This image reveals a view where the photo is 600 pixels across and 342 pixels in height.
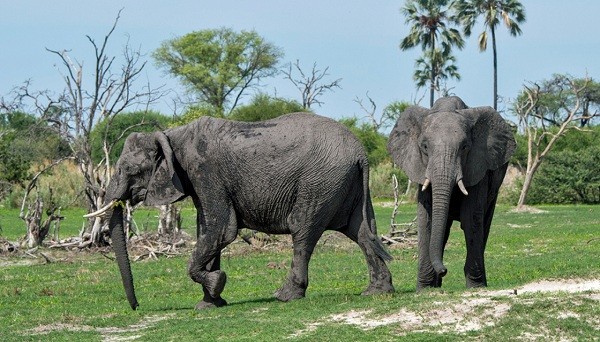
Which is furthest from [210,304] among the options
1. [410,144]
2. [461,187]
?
[461,187]

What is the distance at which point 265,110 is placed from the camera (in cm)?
5156

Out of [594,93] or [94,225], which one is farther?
[594,93]

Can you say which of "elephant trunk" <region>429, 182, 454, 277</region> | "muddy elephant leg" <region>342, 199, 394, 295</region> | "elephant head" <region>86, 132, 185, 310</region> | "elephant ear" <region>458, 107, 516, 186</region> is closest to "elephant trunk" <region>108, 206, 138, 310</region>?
"elephant head" <region>86, 132, 185, 310</region>

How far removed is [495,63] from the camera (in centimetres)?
6562

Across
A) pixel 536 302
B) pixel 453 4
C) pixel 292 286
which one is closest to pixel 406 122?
pixel 292 286

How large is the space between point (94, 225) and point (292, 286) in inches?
488

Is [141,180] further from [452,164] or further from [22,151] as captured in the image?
[22,151]

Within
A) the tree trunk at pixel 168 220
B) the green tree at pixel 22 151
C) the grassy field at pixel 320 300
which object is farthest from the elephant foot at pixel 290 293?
the green tree at pixel 22 151

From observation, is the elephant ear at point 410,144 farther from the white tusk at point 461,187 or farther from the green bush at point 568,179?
the green bush at point 568,179

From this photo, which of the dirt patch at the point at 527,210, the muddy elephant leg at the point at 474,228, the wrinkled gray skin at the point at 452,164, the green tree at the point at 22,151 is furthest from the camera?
the dirt patch at the point at 527,210

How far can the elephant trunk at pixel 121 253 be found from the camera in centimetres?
1545

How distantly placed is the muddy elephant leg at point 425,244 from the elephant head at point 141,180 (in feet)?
10.6

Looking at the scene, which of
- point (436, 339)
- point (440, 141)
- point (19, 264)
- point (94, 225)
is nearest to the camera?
point (436, 339)

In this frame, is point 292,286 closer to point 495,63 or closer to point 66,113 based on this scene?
point 66,113
